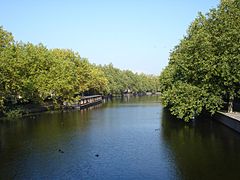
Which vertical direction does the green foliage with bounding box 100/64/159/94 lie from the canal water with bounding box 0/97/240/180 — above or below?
above

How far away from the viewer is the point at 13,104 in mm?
60406

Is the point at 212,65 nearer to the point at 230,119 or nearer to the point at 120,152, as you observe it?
the point at 230,119

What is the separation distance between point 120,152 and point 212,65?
62.1ft

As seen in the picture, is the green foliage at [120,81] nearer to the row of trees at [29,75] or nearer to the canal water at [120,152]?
the row of trees at [29,75]

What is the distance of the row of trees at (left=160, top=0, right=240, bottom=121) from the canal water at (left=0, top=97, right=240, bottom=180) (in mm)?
3771

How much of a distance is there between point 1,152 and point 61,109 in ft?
149

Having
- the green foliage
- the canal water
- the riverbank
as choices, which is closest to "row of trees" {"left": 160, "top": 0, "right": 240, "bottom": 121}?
the riverbank

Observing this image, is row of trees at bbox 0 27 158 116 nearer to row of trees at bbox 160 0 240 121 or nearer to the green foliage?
row of trees at bbox 160 0 240 121

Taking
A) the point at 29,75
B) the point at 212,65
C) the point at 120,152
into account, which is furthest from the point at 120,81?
the point at 120,152

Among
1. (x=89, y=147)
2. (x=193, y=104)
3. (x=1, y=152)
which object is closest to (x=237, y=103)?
(x=193, y=104)

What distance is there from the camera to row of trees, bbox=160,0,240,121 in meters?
39.1

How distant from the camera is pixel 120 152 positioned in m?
28.3

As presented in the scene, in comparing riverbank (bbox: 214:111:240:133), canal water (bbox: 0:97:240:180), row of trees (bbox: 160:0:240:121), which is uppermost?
row of trees (bbox: 160:0:240:121)

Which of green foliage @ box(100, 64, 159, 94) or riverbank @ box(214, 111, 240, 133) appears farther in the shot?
green foliage @ box(100, 64, 159, 94)
